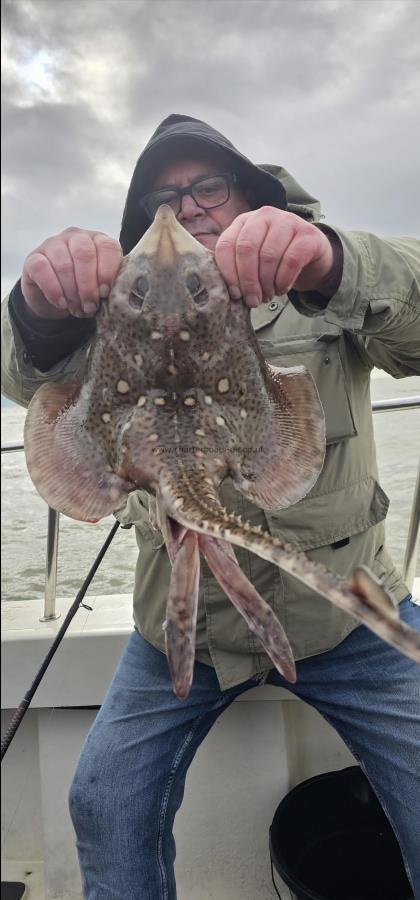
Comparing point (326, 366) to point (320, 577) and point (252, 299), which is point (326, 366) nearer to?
point (252, 299)

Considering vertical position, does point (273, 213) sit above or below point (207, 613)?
above

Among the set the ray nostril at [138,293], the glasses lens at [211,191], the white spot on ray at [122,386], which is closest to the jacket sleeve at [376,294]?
the ray nostril at [138,293]

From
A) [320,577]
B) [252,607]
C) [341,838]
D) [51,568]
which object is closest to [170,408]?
[252,607]

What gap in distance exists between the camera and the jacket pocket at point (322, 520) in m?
2.11

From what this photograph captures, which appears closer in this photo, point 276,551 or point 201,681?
point 276,551

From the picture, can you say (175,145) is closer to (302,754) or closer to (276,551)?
(276,551)

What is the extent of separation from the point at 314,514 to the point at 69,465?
1.02 meters

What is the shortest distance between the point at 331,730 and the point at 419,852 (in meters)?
1.03

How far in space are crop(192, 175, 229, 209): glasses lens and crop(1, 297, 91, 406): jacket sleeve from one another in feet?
3.16

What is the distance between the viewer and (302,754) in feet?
9.25

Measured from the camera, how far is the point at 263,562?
6.95 feet

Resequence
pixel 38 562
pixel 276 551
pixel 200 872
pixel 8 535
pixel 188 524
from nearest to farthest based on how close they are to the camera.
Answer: pixel 276 551
pixel 188 524
pixel 200 872
pixel 38 562
pixel 8 535

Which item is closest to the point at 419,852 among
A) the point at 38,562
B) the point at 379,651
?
the point at 379,651

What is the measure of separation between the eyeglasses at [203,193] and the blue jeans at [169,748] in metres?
1.80
